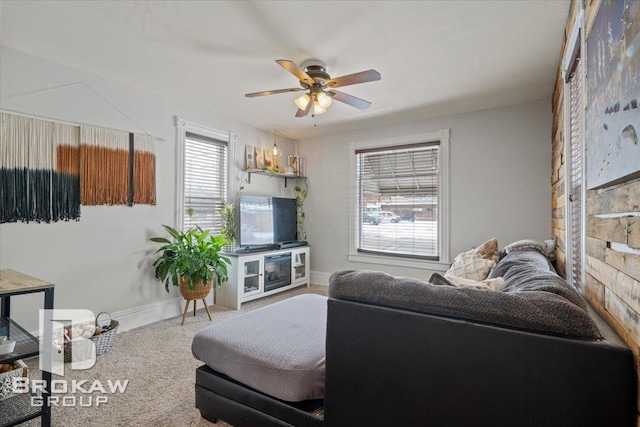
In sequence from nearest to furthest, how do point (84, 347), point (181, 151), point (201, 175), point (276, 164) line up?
1. point (84, 347)
2. point (181, 151)
3. point (201, 175)
4. point (276, 164)

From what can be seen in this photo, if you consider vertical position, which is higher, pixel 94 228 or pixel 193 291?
pixel 94 228

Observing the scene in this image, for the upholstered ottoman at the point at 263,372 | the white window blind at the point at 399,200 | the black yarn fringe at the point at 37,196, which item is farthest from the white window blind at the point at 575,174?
the black yarn fringe at the point at 37,196

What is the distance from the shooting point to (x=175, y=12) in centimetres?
204

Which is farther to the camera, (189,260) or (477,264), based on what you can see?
(189,260)

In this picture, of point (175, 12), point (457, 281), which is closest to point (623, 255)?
point (457, 281)

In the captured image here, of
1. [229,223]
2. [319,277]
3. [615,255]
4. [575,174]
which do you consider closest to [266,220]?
[229,223]

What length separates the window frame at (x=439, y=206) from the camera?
13.3 feet

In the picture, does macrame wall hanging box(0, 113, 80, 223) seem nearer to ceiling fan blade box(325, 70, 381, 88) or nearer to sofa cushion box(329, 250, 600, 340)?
ceiling fan blade box(325, 70, 381, 88)

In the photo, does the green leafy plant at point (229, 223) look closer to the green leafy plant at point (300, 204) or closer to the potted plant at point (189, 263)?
the potted plant at point (189, 263)

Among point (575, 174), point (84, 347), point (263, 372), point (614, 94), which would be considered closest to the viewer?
point (614, 94)

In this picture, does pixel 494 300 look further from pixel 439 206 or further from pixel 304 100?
pixel 439 206

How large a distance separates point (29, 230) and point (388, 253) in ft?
12.9

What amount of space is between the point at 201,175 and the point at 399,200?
2719mm

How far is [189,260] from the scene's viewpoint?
323cm
